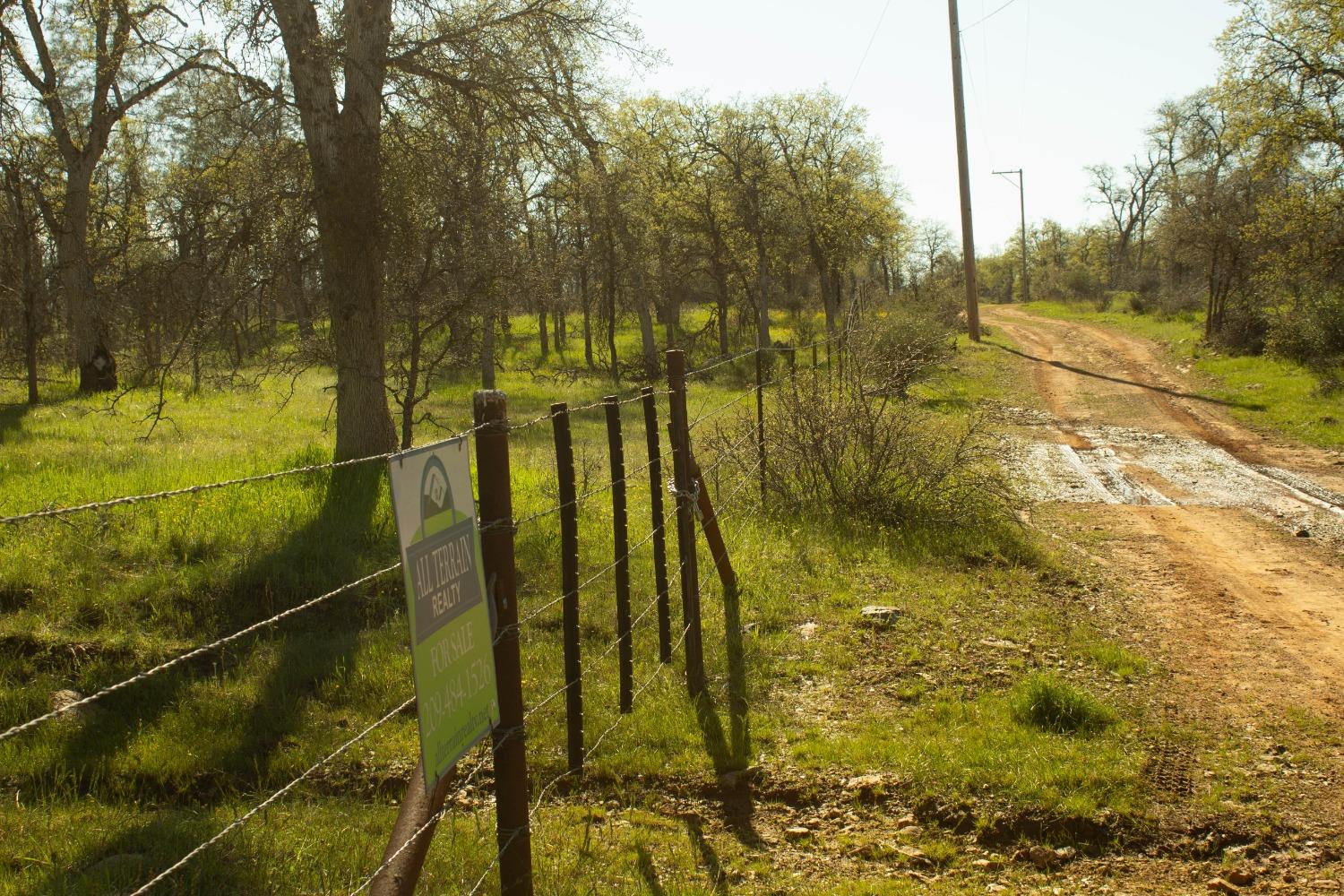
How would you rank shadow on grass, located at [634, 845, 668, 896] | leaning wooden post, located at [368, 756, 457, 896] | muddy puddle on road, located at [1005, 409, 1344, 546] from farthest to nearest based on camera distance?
muddy puddle on road, located at [1005, 409, 1344, 546] → shadow on grass, located at [634, 845, 668, 896] → leaning wooden post, located at [368, 756, 457, 896]

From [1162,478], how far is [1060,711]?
24.7ft

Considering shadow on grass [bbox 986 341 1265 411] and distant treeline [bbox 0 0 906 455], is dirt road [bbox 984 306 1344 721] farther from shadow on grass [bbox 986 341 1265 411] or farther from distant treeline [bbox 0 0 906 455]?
distant treeline [bbox 0 0 906 455]

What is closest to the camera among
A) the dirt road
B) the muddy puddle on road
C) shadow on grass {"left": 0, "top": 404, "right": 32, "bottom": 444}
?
the dirt road

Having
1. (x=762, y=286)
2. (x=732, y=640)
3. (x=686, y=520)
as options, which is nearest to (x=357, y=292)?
(x=732, y=640)

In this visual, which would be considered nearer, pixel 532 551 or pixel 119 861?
pixel 119 861

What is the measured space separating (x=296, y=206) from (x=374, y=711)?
689 centimetres

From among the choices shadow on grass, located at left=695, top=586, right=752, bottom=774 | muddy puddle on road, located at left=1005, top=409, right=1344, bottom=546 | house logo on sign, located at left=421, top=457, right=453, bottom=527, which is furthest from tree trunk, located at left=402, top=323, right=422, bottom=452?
house logo on sign, located at left=421, top=457, right=453, bottom=527

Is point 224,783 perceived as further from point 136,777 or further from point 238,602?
point 238,602

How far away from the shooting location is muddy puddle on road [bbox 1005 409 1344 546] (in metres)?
9.93

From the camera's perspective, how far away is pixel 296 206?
1066 centimetres

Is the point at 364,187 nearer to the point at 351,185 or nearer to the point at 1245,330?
the point at 351,185

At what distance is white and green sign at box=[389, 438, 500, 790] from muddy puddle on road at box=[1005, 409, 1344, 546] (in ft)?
28.4

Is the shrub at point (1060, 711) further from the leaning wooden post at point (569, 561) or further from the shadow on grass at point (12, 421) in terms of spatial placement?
the shadow on grass at point (12, 421)

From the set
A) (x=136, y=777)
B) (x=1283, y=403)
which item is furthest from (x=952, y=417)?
(x=136, y=777)
